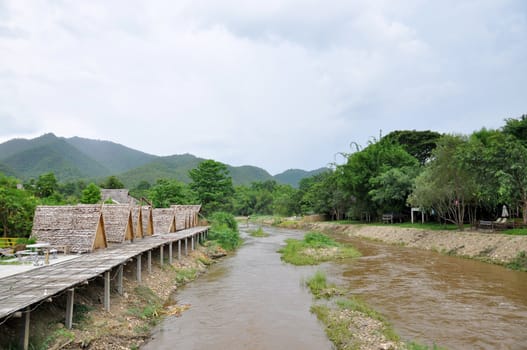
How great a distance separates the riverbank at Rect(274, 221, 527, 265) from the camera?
2245 cm

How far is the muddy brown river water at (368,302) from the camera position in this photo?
1104 cm

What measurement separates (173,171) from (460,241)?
113920mm

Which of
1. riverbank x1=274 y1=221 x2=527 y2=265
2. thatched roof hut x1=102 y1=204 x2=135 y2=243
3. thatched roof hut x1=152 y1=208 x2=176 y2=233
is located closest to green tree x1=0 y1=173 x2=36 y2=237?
thatched roof hut x1=102 y1=204 x2=135 y2=243

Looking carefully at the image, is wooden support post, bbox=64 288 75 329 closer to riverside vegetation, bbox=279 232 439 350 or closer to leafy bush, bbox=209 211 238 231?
riverside vegetation, bbox=279 232 439 350

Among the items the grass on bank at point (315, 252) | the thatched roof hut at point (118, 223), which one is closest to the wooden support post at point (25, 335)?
the thatched roof hut at point (118, 223)

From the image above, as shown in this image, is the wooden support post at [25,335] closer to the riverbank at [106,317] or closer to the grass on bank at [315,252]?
the riverbank at [106,317]

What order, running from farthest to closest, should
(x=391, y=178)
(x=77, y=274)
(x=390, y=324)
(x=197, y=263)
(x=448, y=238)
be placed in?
(x=391, y=178) < (x=448, y=238) < (x=197, y=263) < (x=390, y=324) < (x=77, y=274)

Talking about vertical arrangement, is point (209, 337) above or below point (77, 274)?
below

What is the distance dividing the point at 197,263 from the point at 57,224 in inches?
359

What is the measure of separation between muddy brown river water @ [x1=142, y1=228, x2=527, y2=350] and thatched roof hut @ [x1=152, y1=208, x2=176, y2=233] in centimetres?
788

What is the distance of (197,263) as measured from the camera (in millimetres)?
24109

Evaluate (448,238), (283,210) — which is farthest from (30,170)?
(448,238)

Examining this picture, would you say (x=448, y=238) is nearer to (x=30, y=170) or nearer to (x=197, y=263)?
(x=197, y=263)

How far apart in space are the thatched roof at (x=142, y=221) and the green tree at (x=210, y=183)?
57.2 feet
